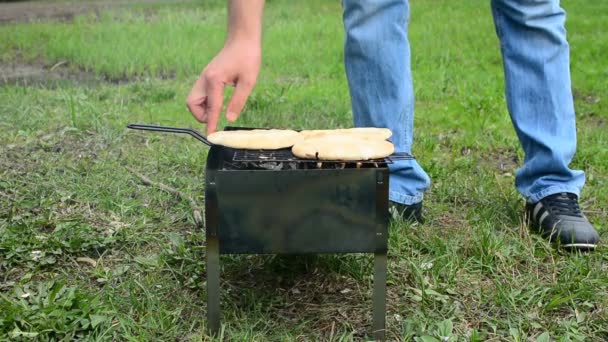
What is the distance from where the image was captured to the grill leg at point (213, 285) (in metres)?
1.82

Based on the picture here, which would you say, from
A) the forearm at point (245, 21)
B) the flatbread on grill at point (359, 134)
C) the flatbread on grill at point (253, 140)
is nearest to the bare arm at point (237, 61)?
the forearm at point (245, 21)

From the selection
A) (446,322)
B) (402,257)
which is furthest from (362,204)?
(402,257)

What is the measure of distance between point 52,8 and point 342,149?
23.6 feet

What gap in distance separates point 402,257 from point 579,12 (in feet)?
21.6

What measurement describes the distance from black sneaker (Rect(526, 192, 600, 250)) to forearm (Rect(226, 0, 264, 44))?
1.22 metres

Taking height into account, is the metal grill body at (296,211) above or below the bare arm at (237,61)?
below

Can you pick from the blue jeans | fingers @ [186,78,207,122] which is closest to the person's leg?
the blue jeans

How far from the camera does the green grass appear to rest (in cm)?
197

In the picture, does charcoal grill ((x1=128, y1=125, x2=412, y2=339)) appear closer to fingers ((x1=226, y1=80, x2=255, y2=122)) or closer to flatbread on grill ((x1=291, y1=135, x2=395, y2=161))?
flatbread on grill ((x1=291, y1=135, x2=395, y2=161))

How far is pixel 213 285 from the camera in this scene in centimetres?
186

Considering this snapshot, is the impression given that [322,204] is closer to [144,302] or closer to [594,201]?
[144,302]

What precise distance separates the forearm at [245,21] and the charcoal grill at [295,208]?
290 mm

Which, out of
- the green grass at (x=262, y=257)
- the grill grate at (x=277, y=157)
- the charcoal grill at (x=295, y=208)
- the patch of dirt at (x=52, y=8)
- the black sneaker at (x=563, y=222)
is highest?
the grill grate at (x=277, y=157)

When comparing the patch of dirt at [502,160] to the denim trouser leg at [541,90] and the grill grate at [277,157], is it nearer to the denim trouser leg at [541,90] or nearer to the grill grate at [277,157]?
the denim trouser leg at [541,90]
